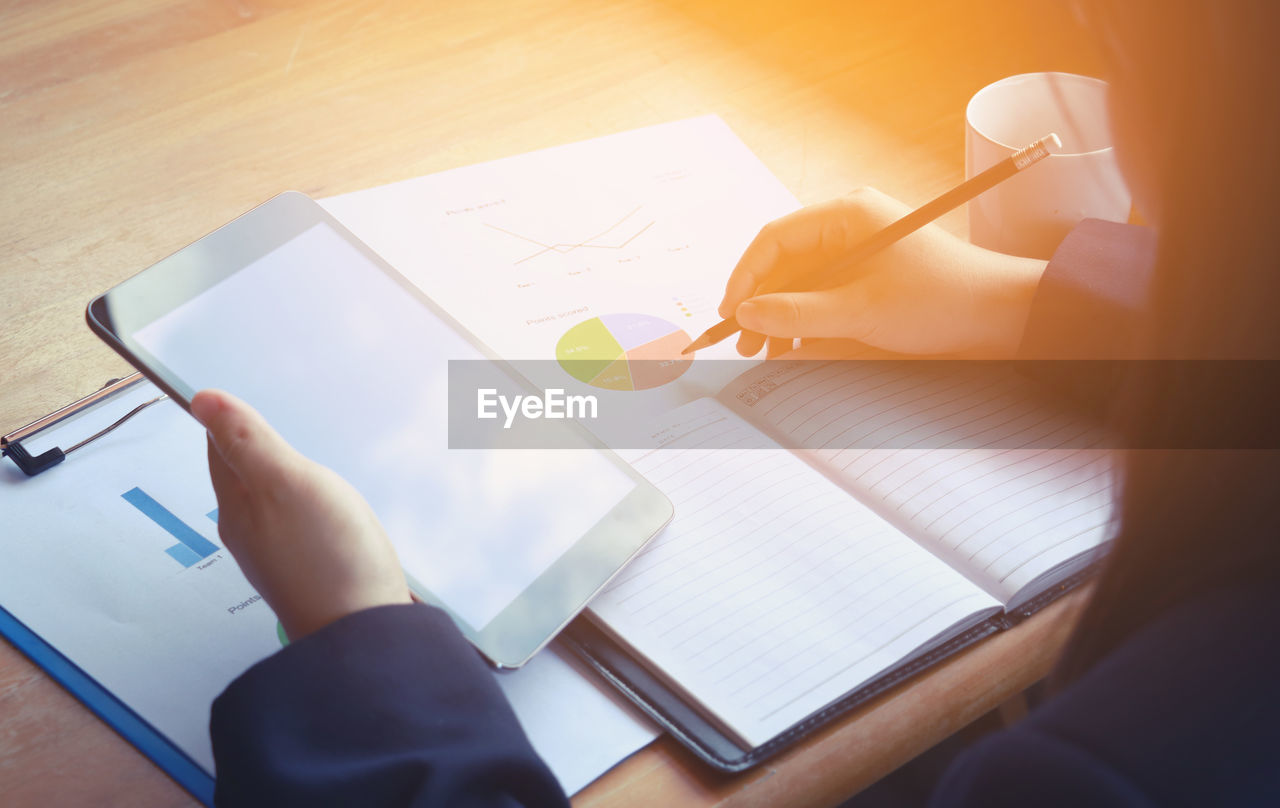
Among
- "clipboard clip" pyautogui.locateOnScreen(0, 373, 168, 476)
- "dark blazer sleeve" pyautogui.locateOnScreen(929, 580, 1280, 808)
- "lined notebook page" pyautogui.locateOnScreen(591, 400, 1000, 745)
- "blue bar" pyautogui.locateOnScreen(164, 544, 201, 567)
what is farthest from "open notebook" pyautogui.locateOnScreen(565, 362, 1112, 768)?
"clipboard clip" pyautogui.locateOnScreen(0, 373, 168, 476)

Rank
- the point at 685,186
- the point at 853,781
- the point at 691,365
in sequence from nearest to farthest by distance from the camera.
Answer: the point at 853,781, the point at 691,365, the point at 685,186

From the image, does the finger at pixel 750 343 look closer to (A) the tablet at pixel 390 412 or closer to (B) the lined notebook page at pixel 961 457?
(B) the lined notebook page at pixel 961 457

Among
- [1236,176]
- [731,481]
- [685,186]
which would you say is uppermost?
[1236,176]

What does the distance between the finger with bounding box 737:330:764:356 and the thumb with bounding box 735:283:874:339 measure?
0.09ft

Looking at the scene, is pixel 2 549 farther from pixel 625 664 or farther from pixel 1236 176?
pixel 1236 176

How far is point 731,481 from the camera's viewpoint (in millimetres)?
602

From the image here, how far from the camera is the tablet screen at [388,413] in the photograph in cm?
53

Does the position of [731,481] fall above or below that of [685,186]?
below

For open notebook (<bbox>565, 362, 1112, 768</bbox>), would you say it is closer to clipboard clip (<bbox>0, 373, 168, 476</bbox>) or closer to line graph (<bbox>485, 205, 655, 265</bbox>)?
line graph (<bbox>485, 205, 655, 265</bbox>)

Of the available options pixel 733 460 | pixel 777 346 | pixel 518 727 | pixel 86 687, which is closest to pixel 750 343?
pixel 777 346

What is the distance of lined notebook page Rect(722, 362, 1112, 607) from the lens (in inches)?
21.9

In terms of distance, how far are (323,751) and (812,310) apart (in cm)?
41

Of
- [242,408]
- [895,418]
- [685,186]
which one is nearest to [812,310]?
[895,418]

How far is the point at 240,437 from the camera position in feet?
1.60
